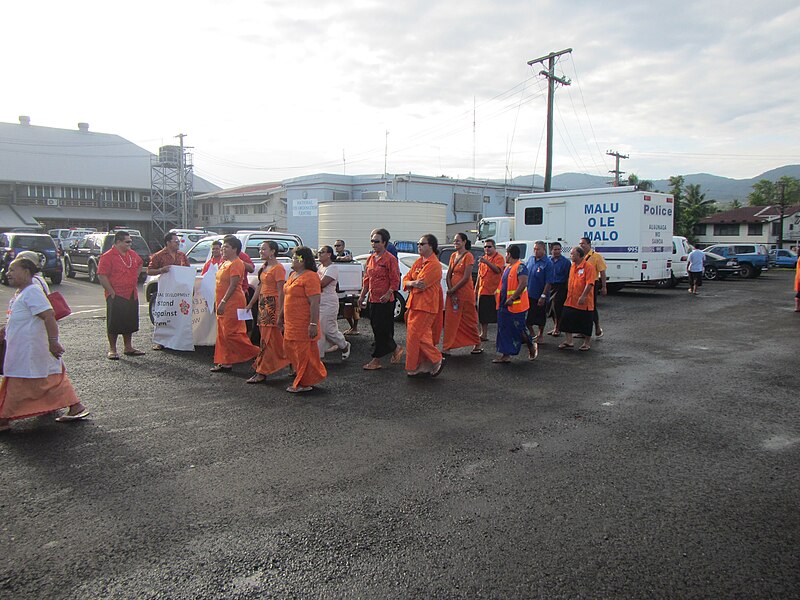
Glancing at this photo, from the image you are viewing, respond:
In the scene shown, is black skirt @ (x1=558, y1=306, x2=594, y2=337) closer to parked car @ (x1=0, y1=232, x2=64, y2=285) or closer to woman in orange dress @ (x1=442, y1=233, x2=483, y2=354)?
woman in orange dress @ (x1=442, y1=233, x2=483, y2=354)

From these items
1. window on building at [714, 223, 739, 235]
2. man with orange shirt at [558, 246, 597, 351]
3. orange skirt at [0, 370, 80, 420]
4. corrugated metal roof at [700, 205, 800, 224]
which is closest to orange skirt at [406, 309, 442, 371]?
man with orange shirt at [558, 246, 597, 351]

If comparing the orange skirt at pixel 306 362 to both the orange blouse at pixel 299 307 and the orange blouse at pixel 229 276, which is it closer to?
the orange blouse at pixel 299 307

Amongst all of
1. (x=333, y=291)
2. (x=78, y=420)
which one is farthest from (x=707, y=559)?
(x=333, y=291)

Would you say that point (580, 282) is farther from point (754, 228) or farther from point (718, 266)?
point (754, 228)

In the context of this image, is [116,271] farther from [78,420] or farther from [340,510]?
[340,510]

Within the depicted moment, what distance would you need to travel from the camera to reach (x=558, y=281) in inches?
420

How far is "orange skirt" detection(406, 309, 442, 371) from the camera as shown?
310 inches

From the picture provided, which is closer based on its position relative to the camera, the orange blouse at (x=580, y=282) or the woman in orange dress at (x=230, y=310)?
the woman in orange dress at (x=230, y=310)

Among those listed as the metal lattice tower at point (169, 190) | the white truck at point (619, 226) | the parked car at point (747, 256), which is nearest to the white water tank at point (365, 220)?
the white truck at point (619, 226)

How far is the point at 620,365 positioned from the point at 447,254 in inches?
263

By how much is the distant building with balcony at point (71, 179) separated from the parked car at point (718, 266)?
4228 centimetres

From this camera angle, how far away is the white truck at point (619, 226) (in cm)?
1836

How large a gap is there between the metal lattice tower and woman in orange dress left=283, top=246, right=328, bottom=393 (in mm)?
43481

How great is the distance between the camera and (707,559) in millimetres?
3418
